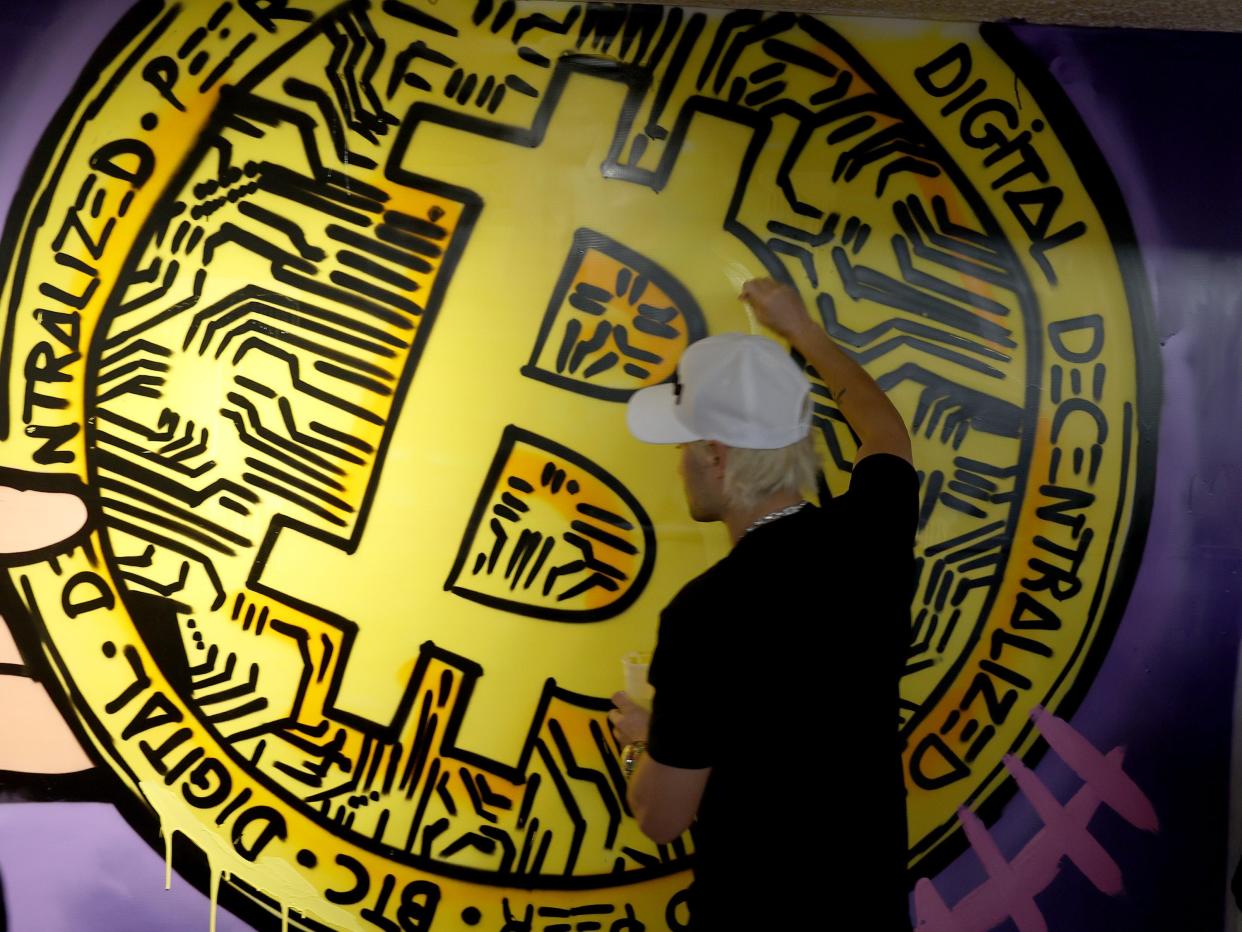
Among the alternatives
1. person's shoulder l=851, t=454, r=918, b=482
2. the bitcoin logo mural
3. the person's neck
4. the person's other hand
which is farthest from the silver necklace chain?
the person's other hand

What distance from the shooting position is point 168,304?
189 centimetres

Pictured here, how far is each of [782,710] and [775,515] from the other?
28 centimetres

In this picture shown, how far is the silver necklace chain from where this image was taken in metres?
1.42

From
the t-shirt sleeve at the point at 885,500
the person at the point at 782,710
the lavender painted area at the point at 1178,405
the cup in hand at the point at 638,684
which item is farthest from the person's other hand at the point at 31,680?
the lavender painted area at the point at 1178,405

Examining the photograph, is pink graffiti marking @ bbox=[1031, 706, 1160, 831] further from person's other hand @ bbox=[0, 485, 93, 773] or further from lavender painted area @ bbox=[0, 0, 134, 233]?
lavender painted area @ bbox=[0, 0, 134, 233]

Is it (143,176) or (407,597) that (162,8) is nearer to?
(143,176)

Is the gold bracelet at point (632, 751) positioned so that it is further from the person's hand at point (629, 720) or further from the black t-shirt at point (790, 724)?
the black t-shirt at point (790, 724)

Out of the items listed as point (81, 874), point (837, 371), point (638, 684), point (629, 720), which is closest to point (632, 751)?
point (629, 720)

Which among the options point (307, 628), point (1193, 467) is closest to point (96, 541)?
point (307, 628)

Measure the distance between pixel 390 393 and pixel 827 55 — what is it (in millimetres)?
1021

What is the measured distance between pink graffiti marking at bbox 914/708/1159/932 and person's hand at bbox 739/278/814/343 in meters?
0.86

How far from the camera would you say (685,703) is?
132cm

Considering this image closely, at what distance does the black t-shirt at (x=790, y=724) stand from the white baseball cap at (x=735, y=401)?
0.52ft

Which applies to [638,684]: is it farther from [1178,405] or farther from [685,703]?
[1178,405]
